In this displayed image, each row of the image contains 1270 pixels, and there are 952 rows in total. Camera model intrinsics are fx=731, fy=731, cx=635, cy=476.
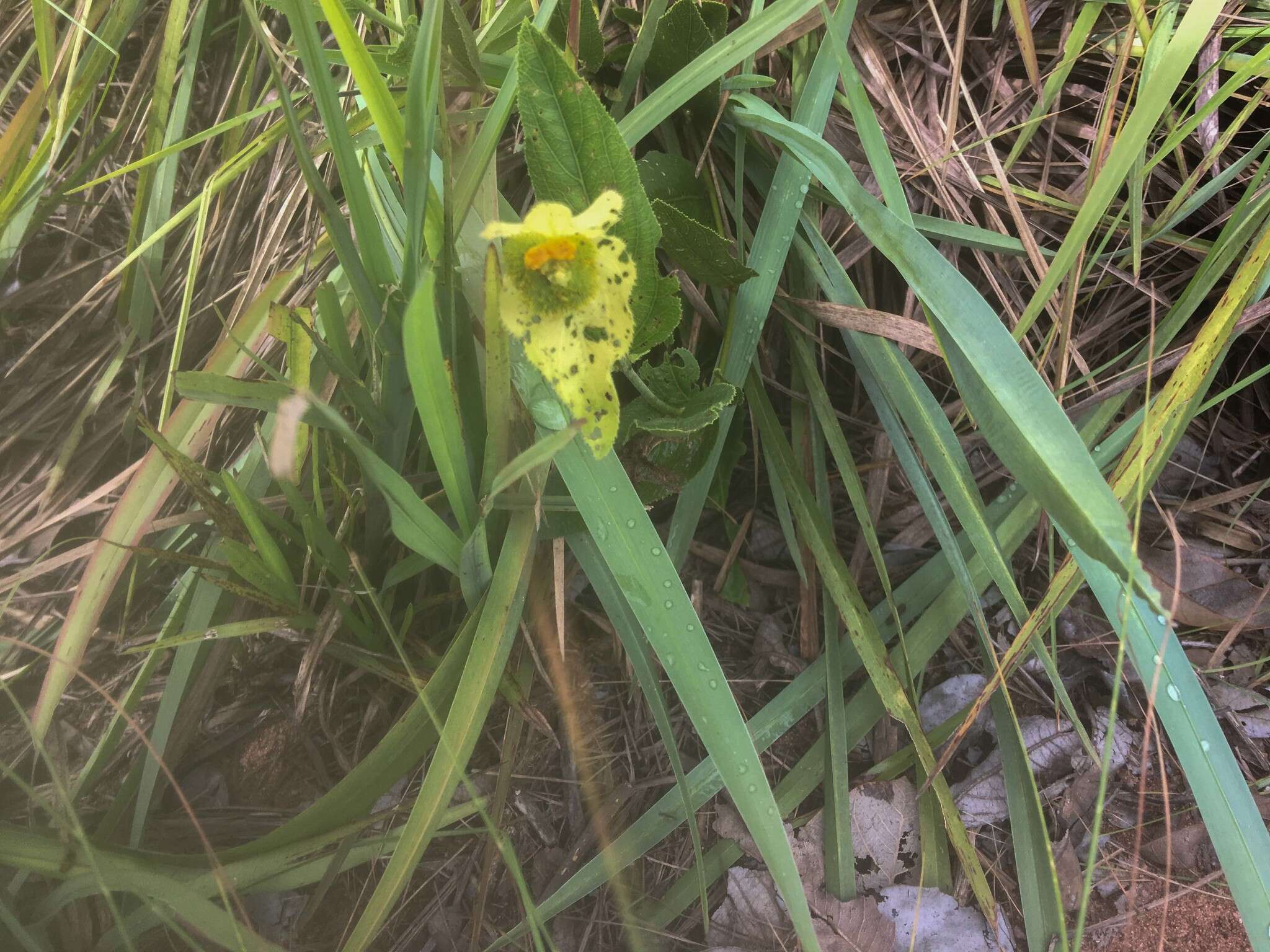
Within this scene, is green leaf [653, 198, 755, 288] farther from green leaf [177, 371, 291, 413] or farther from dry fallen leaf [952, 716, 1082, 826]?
dry fallen leaf [952, 716, 1082, 826]

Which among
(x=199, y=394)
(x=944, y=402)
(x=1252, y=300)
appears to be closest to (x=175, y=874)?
(x=199, y=394)

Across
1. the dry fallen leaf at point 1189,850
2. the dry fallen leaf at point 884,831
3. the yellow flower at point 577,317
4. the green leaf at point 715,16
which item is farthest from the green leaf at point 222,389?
the dry fallen leaf at point 1189,850

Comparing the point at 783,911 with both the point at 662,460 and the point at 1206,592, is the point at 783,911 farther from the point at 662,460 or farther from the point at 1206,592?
the point at 1206,592

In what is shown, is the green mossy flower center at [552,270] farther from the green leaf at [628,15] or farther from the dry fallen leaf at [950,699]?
the dry fallen leaf at [950,699]

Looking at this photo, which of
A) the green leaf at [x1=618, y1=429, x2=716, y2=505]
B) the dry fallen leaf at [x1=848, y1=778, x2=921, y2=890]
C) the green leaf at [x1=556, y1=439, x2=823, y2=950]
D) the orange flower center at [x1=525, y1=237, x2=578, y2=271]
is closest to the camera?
the orange flower center at [x1=525, y1=237, x2=578, y2=271]

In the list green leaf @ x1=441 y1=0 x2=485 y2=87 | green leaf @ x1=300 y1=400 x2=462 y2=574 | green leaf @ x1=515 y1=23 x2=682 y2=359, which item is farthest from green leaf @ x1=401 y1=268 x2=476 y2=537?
green leaf @ x1=441 y1=0 x2=485 y2=87

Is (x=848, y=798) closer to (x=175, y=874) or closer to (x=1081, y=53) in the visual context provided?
(x=175, y=874)

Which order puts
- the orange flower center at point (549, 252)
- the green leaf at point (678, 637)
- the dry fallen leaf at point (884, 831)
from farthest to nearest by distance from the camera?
the dry fallen leaf at point (884, 831) → the green leaf at point (678, 637) → the orange flower center at point (549, 252)
